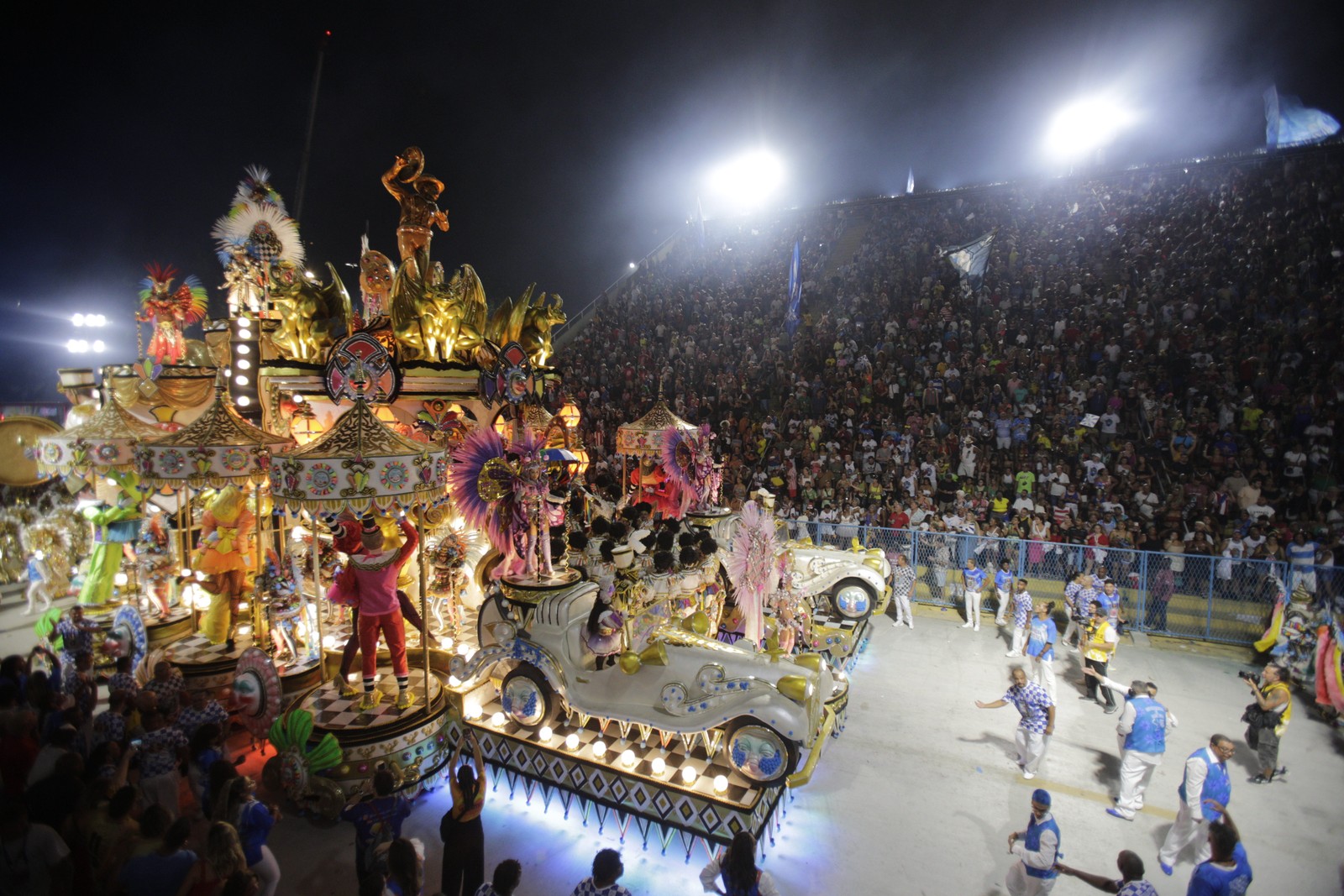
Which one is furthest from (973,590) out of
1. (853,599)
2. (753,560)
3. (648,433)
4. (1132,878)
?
(1132,878)

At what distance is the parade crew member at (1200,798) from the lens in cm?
502

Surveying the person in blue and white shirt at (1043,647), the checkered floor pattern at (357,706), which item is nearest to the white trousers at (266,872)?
the checkered floor pattern at (357,706)

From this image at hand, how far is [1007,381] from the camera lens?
16031 millimetres

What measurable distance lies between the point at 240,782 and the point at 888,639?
924 centimetres

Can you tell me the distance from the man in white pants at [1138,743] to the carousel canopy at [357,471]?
716 cm

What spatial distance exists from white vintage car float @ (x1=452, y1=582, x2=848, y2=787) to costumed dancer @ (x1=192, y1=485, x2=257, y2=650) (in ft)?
11.4

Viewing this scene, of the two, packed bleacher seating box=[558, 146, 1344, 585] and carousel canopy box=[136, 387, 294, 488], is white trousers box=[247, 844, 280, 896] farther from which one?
packed bleacher seating box=[558, 146, 1344, 585]

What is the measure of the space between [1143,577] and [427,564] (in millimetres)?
11539

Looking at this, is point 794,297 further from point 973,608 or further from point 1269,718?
point 1269,718

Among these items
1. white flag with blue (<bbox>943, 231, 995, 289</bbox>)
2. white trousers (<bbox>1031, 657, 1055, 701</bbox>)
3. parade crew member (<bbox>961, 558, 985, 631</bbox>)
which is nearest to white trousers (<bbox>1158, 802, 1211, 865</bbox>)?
white trousers (<bbox>1031, 657, 1055, 701</bbox>)

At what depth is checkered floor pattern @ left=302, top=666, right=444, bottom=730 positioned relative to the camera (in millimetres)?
6203

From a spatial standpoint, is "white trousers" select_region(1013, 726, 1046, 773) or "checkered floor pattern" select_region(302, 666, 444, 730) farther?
"white trousers" select_region(1013, 726, 1046, 773)

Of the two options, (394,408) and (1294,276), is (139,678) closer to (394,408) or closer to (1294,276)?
(394,408)

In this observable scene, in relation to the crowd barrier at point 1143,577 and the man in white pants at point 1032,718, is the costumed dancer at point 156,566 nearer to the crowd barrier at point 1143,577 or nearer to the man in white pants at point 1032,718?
the crowd barrier at point 1143,577
